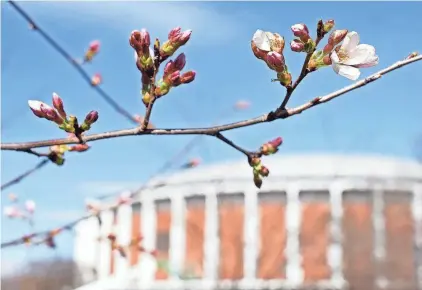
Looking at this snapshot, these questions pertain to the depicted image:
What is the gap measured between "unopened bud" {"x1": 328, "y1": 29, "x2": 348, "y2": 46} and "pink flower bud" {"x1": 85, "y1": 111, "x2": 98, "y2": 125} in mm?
295

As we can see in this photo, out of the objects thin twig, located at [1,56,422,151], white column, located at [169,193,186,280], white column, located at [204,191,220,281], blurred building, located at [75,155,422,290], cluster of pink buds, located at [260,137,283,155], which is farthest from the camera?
white column, located at [169,193,186,280]

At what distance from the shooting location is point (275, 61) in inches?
35.7

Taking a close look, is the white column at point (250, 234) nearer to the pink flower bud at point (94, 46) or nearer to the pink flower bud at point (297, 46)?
the pink flower bud at point (94, 46)

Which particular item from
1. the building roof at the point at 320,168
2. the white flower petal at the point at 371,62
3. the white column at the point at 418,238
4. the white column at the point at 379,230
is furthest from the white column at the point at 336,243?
the white flower petal at the point at 371,62

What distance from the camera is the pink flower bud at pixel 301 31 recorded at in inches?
34.9

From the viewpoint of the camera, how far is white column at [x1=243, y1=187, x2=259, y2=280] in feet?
29.9

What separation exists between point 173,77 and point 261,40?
113mm

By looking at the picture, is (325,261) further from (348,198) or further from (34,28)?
(34,28)

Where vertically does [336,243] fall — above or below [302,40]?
above

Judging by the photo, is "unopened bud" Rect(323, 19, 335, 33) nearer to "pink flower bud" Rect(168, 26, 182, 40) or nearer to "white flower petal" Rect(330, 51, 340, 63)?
"white flower petal" Rect(330, 51, 340, 63)

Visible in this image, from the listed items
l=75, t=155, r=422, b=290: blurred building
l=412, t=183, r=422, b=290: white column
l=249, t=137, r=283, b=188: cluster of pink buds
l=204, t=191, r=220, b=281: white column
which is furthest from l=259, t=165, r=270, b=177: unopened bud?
l=204, t=191, r=220, b=281: white column

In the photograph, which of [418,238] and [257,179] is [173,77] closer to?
[257,179]

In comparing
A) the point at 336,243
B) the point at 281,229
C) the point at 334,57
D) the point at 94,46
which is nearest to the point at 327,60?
the point at 334,57

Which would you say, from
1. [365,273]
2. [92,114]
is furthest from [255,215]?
[92,114]
